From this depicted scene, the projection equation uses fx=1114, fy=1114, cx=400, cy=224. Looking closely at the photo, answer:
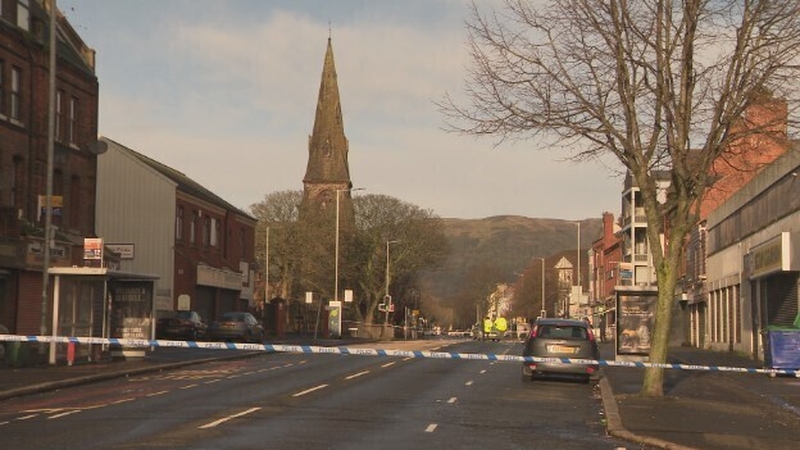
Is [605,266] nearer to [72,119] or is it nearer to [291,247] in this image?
[291,247]

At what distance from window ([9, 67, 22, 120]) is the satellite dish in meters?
2.63

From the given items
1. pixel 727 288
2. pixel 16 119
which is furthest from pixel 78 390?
pixel 727 288

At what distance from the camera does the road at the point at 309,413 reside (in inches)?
528

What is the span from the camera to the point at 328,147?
120938mm

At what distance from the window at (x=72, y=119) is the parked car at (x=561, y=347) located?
19044 mm

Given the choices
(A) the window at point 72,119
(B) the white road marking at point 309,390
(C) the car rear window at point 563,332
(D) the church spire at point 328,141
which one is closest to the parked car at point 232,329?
(A) the window at point 72,119

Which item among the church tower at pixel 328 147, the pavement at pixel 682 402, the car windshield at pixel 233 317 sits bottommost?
the pavement at pixel 682 402

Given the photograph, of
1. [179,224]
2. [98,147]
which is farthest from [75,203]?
[179,224]

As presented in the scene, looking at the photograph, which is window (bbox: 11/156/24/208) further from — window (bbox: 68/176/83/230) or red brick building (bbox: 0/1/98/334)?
window (bbox: 68/176/83/230)

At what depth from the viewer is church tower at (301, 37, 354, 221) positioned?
A: 119250 millimetres

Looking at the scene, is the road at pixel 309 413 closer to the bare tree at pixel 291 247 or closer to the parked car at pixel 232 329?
the parked car at pixel 232 329

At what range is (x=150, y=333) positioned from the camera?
32.9m

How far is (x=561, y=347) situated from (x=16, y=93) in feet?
60.6

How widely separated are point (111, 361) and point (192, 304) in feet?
88.4
